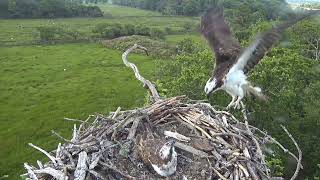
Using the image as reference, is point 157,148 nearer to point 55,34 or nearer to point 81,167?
point 81,167

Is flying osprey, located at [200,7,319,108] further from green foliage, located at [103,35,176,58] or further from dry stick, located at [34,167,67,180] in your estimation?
green foliage, located at [103,35,176,58]

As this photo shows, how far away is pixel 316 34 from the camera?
3622cm

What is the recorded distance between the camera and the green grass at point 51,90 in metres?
26.1

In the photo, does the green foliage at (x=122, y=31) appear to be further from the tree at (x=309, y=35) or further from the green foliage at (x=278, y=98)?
the green foliage at (x=278, y=98)

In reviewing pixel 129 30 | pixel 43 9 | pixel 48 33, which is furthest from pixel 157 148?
pixel 43 9

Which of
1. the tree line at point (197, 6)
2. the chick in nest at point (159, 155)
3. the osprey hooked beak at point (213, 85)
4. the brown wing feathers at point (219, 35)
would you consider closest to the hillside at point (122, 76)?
the brown wing feathers at point (219, 35)

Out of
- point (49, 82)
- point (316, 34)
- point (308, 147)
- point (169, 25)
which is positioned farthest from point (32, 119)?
point (169, 25)

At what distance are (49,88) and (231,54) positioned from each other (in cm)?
3137

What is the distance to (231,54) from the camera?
8.19 metres

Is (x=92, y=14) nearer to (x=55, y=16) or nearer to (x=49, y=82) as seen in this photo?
(x=55, y=16)

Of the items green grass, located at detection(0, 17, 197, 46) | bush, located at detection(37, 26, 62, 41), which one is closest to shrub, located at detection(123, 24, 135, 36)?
green grass, located at detection(0, 17, 197, 46)

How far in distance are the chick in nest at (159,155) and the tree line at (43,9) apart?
69.4 m

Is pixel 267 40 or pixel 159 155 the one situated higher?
pixel 267 40

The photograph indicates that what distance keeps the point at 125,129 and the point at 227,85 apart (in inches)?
73.5
